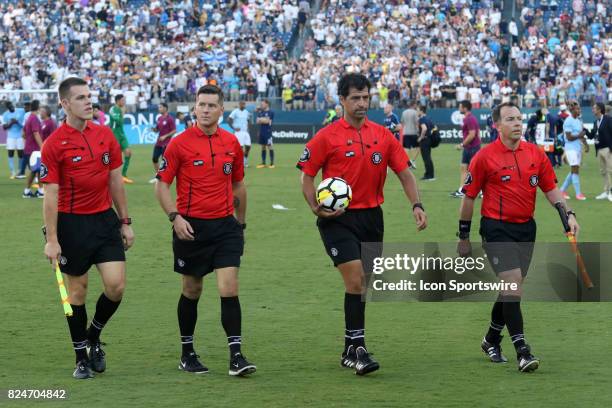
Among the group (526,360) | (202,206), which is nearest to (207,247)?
(202,206)

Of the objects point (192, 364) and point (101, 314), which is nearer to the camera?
point (192, 364)

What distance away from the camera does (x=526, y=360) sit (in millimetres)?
8711

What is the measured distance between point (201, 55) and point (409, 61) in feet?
32.7

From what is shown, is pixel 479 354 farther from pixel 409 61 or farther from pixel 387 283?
pixel 409 61

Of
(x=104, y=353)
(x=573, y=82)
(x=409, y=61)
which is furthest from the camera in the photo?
(x=409, y=61)

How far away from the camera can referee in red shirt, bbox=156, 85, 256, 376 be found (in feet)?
28.8

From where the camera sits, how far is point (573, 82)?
44844mm

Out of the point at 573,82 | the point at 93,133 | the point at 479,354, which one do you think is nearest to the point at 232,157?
the point at 93,133

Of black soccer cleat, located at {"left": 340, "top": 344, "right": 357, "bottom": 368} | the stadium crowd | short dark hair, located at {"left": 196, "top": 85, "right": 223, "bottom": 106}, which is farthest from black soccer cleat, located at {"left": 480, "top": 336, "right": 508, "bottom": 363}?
the stadium crowd

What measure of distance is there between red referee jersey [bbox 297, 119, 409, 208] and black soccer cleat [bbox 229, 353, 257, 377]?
1528 mm

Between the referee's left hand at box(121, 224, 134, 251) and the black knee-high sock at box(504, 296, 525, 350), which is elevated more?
the referee's left hand at box(121, 224, 134, 251)

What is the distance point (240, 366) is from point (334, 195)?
152cm

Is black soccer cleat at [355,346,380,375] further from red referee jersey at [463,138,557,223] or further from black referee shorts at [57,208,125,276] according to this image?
black referee shorts at [57,208,125,276]

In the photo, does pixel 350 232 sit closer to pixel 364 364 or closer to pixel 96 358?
pixel 364 364
